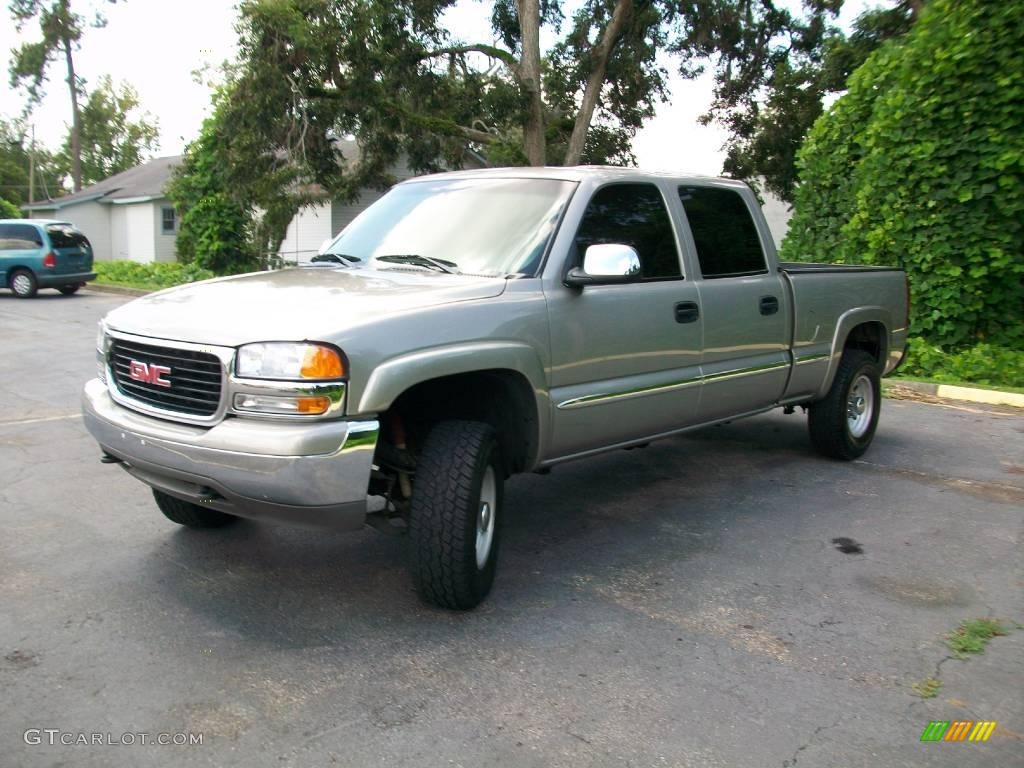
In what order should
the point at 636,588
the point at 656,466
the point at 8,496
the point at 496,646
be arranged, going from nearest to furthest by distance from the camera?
the point at 496,646 < the point at 636,588 < the point at 8,496 < the point at 656,466

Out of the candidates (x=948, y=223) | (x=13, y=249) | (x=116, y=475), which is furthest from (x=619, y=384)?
(x=13, y=249)

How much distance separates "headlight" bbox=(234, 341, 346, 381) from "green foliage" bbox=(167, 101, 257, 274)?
750 inches

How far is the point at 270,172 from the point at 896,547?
715 inches

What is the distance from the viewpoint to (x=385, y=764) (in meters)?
2.97

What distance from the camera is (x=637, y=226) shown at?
514 cm

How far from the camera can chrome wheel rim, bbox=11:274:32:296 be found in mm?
20750

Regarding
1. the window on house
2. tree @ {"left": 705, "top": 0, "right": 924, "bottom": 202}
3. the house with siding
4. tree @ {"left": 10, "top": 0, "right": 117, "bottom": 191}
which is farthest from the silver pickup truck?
tree @ {"left": 10, "top": 0, "right": 117, "bottom": 191}

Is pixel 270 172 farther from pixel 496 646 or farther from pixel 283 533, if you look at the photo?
pixel 496 646

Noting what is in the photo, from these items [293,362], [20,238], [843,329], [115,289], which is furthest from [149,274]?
[293,362]

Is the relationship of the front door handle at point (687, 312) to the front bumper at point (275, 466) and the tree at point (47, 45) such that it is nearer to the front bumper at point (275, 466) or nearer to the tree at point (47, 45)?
the front bumper at point (275, 466)

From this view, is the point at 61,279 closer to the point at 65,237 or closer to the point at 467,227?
the point at 65,237

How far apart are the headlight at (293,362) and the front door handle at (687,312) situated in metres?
2.24

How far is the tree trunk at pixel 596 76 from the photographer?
2155cm

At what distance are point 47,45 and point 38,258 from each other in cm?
3567
